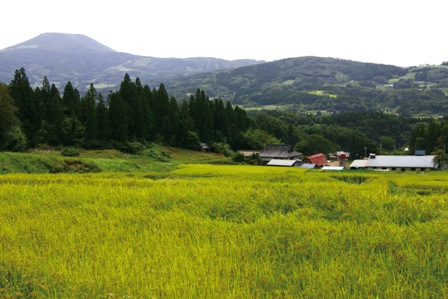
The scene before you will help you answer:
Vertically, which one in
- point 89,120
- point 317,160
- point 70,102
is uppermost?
point 70,102

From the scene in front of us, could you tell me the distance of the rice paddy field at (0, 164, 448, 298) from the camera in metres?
3.49

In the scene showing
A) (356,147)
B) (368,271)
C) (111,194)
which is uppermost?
(368,271)

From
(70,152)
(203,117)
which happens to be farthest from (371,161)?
(70,152)

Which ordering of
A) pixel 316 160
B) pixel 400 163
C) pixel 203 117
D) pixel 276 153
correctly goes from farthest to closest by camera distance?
pixel 316 160 → pixel 276 153 → pixel 203 117 → pixel 400 163

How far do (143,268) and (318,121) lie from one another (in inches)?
5228

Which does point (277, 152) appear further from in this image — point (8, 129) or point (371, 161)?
point (8, 129)

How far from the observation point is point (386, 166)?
54062 millimetres

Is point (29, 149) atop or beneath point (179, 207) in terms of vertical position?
beneath

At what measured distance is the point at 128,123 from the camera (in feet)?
153

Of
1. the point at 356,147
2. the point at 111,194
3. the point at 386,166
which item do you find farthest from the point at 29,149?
the point at 356,147

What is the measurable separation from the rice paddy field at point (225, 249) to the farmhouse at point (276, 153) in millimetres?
52370

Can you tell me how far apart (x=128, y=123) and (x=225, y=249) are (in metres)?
44.4

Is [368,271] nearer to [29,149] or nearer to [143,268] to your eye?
[143,268]

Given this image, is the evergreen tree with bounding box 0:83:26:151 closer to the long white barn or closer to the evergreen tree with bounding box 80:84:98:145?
the evergreen tree with bounding box 80:84:98:145
